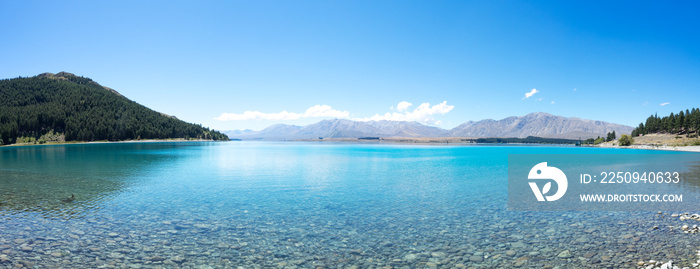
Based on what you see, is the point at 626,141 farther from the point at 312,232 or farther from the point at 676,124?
the point at 312,232

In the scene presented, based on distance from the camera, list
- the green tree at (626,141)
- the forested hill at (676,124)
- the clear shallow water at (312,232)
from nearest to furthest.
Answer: the clear shallow water at (312,232) < the forested hill at (676,124) < the green tree at (626,141)

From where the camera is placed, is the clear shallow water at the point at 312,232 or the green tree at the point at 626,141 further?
the green tree at the point at 626,141

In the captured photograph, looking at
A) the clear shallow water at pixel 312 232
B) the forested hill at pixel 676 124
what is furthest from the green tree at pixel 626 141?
the clear shallow water at pixel 312 232

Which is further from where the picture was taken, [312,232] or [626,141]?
[626,141]

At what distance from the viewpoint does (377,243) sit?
14.2m

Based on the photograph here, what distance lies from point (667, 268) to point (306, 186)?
2640 centimetres

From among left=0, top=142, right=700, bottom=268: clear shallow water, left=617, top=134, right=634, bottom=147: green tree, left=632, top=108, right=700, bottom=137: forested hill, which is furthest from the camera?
left=617, top=134, right=634, bottom=147: green tree

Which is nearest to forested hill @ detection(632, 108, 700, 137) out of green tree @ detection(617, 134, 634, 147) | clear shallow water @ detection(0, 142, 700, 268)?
green tree @ detection(617, 134, 634, 147)

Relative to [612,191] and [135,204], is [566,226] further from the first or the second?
[135,204]

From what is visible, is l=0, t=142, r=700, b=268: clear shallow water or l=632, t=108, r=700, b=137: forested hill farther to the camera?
l=632, t=108, r=700, b=137: forested hill

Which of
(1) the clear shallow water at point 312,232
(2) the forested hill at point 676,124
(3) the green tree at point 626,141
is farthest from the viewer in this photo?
(3) the green tree at point 626,141

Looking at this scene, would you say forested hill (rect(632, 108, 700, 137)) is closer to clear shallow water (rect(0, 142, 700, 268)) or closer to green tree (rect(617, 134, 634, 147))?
green tree (rect(617, 134, 634, 147))

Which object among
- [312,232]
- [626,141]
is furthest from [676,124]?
[312,232]

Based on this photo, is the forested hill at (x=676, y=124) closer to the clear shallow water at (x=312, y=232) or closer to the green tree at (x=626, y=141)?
the green tree at (x=626, y=141)
